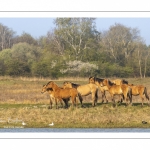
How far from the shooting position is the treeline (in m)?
39.9

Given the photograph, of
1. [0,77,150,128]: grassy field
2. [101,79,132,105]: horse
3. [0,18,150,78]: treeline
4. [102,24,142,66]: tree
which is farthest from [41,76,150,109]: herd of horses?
[102,24,142,66]: tree

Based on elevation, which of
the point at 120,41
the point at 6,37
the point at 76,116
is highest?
the point at 6,37

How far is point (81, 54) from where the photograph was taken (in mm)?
42719

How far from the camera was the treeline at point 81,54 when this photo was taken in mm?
39875

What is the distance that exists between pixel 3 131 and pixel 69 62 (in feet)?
73.7

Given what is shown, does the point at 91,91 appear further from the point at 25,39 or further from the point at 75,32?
the point at 25,39

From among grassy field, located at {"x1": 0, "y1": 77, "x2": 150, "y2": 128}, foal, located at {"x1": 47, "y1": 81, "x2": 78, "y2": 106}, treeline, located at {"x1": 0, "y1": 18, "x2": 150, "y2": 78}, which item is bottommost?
grassy field, located at {"x1": 0, "y1": 77, "x2": 150, "y2": 128}

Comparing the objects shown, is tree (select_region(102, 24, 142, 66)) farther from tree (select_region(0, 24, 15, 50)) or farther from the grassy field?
the grassy field

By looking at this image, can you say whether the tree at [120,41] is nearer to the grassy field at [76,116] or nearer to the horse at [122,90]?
the horse at [122,90]

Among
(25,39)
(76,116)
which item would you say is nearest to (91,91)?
(76,116)

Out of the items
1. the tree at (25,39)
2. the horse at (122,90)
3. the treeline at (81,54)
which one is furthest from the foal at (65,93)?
Result: the tree at (25,39)

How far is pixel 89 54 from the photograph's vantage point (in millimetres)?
42750
